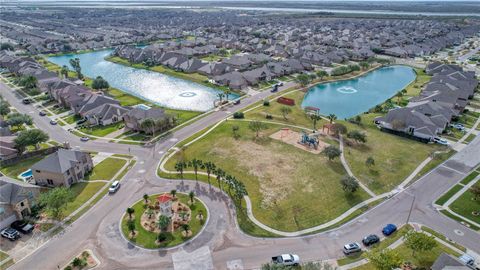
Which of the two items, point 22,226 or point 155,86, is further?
point 155,86

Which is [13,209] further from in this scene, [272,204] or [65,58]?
[65,58]

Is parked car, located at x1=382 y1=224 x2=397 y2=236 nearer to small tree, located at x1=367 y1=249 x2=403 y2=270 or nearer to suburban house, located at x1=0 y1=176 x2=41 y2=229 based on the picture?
small tree, located at x1=367 y1=249 x2=403 y2=270

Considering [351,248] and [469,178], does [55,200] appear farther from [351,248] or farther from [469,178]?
[469,178]

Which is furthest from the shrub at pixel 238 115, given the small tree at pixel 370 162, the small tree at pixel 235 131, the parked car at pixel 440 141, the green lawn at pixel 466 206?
the green lawn at pixel 466 206

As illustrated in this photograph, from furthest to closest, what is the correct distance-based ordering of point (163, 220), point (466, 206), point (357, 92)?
point (357, 92) < point (466, 206) < point (163, 220)

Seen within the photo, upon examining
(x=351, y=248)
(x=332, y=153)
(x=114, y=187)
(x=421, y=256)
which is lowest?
(x=114, y=187)

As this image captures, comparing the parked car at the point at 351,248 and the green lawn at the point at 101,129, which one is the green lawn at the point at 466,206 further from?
the green lawn at the point at 101,129

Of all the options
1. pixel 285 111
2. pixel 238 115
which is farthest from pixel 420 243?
pixel 238 115
